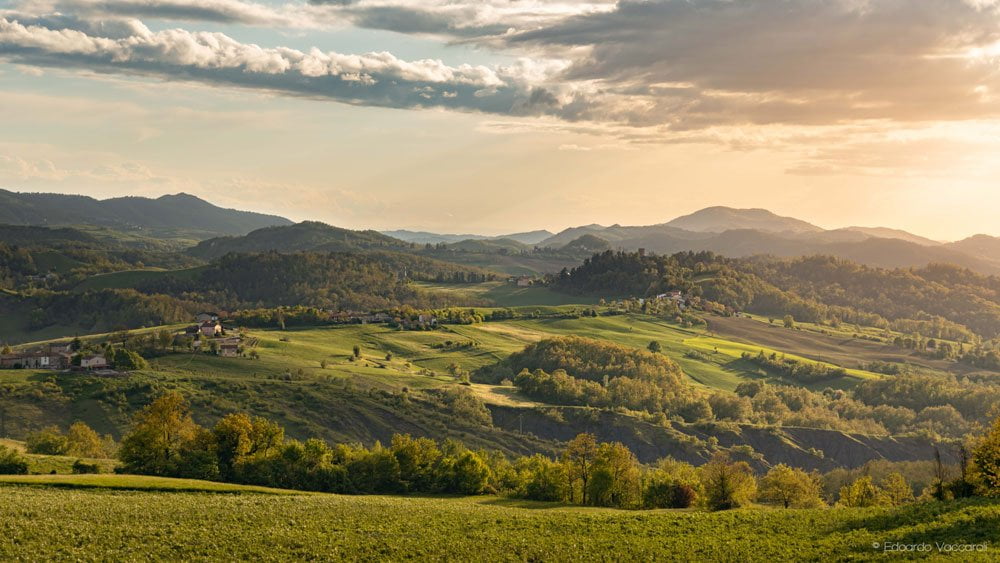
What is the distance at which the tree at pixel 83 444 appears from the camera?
10712 cm

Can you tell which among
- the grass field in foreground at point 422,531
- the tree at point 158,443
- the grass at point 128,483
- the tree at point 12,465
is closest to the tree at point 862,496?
the grass field in foreground at point 422,531

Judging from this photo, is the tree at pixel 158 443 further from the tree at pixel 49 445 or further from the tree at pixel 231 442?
the tree at pixel 49 445

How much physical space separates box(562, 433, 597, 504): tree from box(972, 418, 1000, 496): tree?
36175 millimetres

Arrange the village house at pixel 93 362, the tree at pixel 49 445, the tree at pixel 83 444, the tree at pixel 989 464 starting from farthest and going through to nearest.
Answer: the village house at pixel 93 362, the tree at pixel 83 444, the tree at pixel 49 445, the tree at pixel 989 464

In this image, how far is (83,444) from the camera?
361 feet


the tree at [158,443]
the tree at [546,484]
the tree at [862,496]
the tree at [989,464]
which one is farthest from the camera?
the tree at [862,496]

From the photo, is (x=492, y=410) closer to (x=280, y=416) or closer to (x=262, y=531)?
(x=280, y=416)

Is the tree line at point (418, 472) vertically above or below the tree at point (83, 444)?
above

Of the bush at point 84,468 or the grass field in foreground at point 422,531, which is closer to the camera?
the grass field in foreground at point 422,531

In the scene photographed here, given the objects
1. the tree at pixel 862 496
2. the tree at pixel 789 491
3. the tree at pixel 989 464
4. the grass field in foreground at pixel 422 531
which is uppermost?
the tree at pixel 989 464

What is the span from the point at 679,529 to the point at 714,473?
72.5 feet

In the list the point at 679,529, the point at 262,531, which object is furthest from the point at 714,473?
the point at 262,531

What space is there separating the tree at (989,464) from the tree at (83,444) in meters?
104

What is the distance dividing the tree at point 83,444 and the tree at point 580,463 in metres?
66.0
